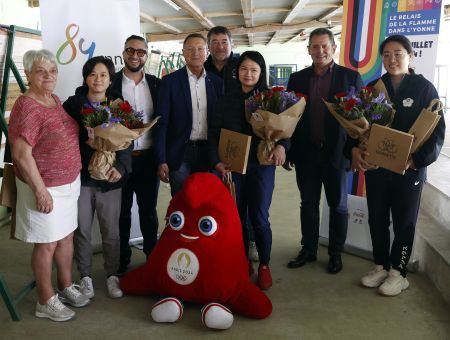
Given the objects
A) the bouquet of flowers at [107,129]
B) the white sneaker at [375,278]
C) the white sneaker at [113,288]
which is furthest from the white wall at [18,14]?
the white sneaker at [375,278]

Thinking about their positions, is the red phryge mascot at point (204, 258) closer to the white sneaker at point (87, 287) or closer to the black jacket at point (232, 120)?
the black jacket at point (232, 120)

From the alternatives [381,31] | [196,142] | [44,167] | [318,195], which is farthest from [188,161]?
[381,31]

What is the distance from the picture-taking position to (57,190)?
78.1 inches

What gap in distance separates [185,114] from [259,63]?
52 centimetres

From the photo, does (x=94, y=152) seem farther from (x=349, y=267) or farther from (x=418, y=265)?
(x=418, y=265)

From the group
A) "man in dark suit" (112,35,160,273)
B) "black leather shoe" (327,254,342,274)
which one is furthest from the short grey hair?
"black leather shoe" (327,254,342,274)

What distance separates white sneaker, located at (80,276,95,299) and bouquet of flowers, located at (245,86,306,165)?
51.5 inches

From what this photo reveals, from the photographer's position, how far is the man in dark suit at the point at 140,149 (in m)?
2.41

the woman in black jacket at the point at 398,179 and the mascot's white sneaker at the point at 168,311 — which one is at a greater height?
the woman in black jacket at the point at 398,179

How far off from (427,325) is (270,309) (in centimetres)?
81

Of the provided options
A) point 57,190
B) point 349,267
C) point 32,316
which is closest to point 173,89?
point 57,190

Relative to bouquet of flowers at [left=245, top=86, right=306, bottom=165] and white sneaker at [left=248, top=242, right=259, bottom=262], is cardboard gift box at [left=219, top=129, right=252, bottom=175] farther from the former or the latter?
white sneaker at [left=248, top=242, right=259, bottom=262]

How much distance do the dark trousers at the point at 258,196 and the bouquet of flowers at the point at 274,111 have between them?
23 cm

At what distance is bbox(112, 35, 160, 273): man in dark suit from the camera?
94.8 inches
